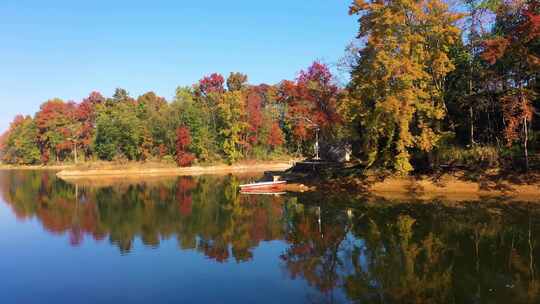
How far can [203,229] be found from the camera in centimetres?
2225

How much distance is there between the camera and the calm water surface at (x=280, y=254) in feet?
40.5

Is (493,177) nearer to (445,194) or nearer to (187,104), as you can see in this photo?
(445,194)

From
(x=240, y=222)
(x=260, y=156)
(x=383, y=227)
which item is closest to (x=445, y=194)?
(x=383, y=227)

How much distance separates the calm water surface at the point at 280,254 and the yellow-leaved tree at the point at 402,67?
526 cm

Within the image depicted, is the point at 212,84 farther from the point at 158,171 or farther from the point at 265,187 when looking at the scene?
the point at 265,187

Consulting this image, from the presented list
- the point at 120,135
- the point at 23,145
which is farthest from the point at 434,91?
the point at 23,145

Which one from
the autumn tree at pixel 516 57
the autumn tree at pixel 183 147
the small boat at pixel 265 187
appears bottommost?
the small boat at pixel 265 187

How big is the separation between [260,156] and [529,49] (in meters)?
57.0

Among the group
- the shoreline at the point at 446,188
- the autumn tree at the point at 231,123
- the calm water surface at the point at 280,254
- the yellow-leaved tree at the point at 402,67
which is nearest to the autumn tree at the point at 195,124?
the autumn tree at the point at 231,123

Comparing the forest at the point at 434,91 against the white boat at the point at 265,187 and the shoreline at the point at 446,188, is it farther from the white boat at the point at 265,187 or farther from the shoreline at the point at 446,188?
the white boat at the point at 265,187

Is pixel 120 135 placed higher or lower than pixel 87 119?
lower

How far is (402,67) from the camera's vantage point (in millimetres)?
27281

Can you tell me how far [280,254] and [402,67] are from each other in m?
16.4

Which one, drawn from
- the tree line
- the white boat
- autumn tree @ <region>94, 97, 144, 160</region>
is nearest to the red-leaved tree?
the tree line
